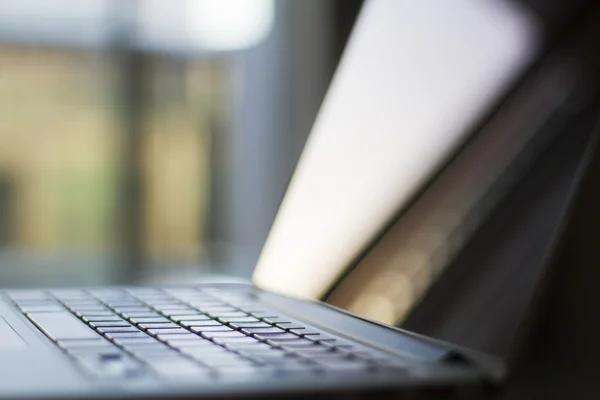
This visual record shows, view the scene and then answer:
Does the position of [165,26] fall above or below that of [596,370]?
above

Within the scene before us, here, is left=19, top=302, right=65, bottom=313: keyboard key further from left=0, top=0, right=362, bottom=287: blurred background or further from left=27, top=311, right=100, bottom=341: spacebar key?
A: left=0, top=0, right=362, bottom=287: blurred background

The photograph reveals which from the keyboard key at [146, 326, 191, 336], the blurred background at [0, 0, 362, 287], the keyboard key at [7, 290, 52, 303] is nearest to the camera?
the keyboard key at [146, 326, 191, 336]

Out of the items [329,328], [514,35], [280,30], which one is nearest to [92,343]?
[329,328]

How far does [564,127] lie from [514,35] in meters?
0.08

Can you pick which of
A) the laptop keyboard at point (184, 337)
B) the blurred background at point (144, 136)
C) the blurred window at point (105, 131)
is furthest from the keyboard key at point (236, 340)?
the blurred window at point (105, 131)

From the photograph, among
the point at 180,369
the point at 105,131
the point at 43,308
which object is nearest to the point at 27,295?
the point at 43,308

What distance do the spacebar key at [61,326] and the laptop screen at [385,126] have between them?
13cm

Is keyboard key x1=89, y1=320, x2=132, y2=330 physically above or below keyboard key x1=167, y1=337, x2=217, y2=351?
above

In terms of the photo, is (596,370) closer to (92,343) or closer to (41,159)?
(92,343)

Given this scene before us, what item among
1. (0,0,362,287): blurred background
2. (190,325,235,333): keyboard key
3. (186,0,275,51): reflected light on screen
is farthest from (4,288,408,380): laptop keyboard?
(186,0,275,51): reflected light on screen

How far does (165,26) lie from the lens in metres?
2.73

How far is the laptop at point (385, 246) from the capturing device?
0.31 meters

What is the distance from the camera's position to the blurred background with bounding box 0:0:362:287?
2656 mm

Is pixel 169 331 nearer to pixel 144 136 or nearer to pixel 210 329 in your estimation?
pixel 210 329
